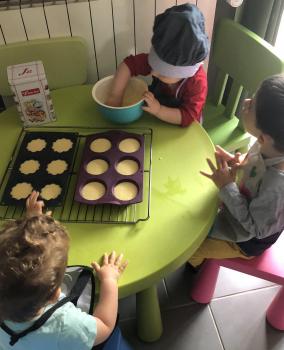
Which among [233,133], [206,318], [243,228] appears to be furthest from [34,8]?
[206,318]

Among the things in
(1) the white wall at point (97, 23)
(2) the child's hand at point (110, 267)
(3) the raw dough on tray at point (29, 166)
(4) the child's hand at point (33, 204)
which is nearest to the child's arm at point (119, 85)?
(1) the white wall at point (97, 23)

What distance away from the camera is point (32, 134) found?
43.7 inches

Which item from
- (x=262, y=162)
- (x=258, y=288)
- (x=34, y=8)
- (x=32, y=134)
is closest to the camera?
(x=262, y=162)

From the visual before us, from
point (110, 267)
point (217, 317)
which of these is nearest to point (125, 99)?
point (110, 267)

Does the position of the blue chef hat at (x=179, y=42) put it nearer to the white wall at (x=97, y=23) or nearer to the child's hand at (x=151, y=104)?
the child's hand at (x=151, y=104)

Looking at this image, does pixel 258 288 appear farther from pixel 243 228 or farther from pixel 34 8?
pixel 34 8

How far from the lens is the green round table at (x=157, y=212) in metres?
0.85

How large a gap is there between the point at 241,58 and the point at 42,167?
0.85m

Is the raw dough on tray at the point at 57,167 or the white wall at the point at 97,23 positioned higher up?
the white wall at the point at 97,23

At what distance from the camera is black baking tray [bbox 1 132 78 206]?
3.10 ft

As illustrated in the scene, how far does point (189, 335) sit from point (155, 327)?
16 cm

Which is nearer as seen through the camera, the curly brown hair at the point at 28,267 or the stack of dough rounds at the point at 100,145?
the curly brown hair at the point at 28,267

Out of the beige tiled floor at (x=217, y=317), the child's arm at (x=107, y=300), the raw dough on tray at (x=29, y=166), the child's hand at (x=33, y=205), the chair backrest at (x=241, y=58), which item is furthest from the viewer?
the beige tiled floor at (x=217, y=317)

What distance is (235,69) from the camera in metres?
1.41
